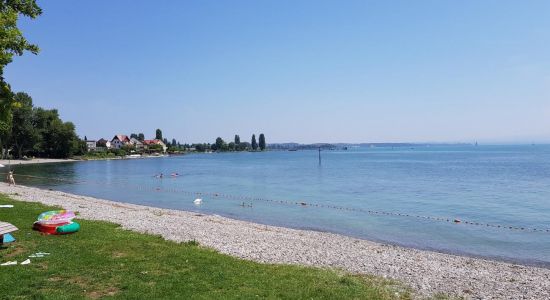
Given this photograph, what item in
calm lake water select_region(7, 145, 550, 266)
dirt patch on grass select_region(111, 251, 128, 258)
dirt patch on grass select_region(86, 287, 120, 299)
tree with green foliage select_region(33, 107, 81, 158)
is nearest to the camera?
dirt patch on grass select_region(86, 287, 120, 299)

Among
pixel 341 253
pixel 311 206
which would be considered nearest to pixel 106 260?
pixel 341 253

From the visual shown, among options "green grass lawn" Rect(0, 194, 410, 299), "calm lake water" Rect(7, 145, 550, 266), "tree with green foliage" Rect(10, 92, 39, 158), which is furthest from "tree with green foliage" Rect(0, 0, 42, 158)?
"tree with green foliage" Rect(10, 92, 39, 158)

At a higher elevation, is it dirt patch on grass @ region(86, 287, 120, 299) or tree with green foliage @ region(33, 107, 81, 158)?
tree with green foliage @ region(33, 107, 81, 158)

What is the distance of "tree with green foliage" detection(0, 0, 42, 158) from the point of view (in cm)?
1135

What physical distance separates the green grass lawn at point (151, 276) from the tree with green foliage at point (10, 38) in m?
4.70

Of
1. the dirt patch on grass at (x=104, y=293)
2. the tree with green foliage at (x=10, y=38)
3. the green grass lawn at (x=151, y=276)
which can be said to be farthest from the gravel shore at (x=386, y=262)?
the tree with green foliage at (x=10, y=38)

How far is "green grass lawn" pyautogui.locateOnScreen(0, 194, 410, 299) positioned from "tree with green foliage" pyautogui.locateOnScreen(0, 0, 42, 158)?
4.70 metres

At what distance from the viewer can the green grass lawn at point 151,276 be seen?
1011cm

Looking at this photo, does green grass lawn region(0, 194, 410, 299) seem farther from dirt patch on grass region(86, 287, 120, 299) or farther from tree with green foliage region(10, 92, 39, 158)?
tree with green foliage region(10, 92, 39, 158)

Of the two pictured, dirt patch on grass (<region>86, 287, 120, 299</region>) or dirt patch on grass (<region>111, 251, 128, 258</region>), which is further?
dirt patch on grass (<region>111, 251, 128, 258</region>)

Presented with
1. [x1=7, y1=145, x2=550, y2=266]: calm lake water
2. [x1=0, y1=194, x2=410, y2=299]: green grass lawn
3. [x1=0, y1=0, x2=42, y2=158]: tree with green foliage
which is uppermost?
[x1=0, y1=0, x2=42, y2=158]: tree with green foliage

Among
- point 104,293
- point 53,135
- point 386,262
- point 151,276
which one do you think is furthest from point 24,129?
point 104,293

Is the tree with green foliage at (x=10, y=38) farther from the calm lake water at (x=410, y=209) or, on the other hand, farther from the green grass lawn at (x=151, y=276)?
the calm lake water at (x=410, y=209)

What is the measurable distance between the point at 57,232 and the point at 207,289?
926 cm
